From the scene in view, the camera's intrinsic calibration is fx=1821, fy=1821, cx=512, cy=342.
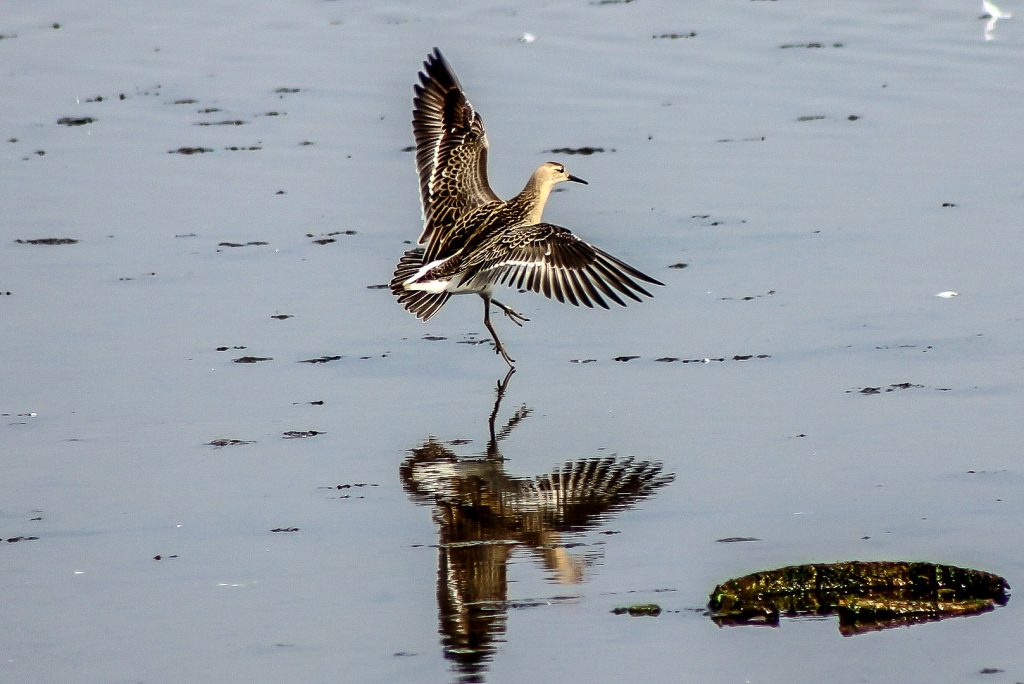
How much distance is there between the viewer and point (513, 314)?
9.82 meters

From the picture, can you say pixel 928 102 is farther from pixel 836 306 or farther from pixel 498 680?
pixel 498 680

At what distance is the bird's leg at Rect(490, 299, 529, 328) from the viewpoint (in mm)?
9734

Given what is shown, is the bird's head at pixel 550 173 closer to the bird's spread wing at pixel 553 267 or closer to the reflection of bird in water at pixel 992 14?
the bird's spread wing at pixel 553 267

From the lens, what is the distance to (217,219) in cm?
1174

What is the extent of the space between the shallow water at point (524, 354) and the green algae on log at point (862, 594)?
94 millimetres

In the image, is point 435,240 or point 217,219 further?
point 217,219

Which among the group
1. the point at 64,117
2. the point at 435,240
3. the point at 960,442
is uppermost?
the point at 64,117

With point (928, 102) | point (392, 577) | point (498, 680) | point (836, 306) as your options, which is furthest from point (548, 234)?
point (928, 102)

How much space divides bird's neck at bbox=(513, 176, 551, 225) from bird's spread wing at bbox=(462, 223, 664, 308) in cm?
78

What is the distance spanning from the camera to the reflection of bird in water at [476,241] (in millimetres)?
9125

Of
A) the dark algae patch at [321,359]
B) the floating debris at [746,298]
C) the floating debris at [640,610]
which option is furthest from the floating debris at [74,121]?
the floating debris at [640,610]

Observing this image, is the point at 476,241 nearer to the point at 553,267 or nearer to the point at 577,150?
the point at 553,267

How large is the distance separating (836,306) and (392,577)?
3.98 metres

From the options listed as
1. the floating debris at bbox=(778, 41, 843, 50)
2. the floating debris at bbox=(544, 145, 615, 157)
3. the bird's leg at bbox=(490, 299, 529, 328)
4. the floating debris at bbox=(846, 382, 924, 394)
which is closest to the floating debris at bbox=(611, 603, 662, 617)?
the floating debris at bbox=(846, 382, 924, 394)
